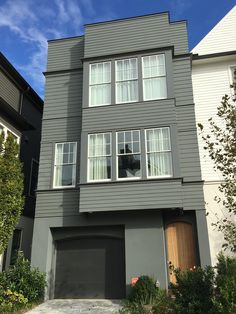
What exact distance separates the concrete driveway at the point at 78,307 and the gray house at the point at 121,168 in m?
0.61

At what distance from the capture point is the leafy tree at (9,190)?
35.5 ft

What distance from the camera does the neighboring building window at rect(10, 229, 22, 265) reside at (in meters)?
14.4

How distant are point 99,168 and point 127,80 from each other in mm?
3854

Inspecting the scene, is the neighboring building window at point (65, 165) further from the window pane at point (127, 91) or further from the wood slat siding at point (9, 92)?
the wood slat siding at point (9, 92)

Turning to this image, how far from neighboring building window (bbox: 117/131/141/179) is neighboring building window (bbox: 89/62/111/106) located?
1788 mm

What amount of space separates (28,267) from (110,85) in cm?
778

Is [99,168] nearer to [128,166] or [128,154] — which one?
[128,166]

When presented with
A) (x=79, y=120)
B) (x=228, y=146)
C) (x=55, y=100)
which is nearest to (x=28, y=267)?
(x=79, y=120)

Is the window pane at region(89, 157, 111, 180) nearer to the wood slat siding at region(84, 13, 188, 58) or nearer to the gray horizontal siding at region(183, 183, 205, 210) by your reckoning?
the gray horizontal siding at region(183, 183, 205, 210)

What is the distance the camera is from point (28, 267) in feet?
39.7

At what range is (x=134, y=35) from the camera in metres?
14.2

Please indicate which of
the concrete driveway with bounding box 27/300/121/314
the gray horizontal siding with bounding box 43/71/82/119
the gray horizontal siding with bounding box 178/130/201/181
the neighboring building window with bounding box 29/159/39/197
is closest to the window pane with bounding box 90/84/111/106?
the gray horizontal siding with bounding box 43/71/82/119

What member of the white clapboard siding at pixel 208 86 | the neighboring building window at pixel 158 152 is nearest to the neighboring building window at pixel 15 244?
the neighboring building window at pixel 158 152

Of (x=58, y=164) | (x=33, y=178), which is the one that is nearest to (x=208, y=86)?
(x=58, y=164)
